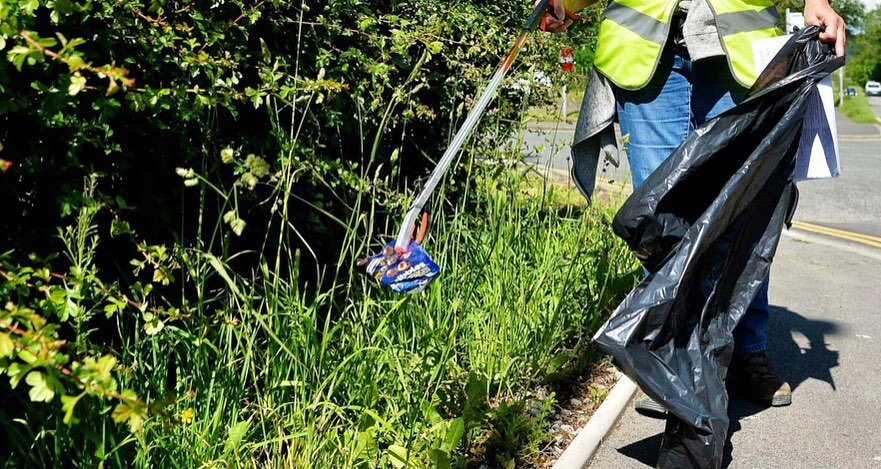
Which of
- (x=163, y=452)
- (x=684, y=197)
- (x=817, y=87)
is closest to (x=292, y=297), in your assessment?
(x=163, y=452)

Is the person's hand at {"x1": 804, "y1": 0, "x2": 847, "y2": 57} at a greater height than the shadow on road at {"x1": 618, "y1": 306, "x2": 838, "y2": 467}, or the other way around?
the person's hand at {"x1": 804, "y1": 0, "x2": 847, "y2": 57}

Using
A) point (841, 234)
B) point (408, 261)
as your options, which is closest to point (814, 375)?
point (408, 261)

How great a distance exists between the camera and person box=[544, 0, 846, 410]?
3.33m

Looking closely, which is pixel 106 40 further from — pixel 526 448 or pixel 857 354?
pixel 857 354

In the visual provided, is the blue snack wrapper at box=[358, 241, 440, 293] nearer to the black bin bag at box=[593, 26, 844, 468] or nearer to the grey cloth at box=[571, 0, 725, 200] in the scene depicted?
the black bin bag at box=[593, 26, 844, 468]

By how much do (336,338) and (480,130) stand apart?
1.73 m

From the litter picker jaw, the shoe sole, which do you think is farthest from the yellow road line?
the litter picker jaw

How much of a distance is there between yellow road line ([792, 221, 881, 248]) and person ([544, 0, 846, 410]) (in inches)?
177

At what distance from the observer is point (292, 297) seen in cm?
274

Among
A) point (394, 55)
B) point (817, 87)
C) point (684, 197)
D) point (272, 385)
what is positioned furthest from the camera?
point (394, 55)

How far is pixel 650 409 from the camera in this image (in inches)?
137

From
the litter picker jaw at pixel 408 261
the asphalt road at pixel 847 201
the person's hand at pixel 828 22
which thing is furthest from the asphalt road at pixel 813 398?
the asphalt road at pixel 847 201

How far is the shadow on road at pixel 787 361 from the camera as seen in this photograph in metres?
3.43

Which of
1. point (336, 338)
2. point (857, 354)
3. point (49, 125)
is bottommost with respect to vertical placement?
point (857, 354)
